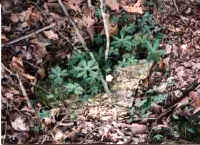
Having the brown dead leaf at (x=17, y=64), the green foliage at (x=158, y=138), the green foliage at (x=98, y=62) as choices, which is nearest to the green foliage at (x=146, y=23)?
the green foliage at (x=98, y=62)

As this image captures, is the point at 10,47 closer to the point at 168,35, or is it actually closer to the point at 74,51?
the point at 74,51

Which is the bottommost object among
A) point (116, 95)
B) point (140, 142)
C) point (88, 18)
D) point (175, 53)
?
point (140, 142)

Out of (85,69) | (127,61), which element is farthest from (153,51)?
(85,69)

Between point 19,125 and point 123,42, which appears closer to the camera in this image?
point 19,125

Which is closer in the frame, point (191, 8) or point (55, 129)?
point (55, 129)

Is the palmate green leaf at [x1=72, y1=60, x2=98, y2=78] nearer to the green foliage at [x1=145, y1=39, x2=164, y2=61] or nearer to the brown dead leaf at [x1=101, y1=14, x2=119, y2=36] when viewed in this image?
the brown dead leaf at [x1=101, y1=14, x2=119, y2=36]

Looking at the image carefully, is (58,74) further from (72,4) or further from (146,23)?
(146,23)

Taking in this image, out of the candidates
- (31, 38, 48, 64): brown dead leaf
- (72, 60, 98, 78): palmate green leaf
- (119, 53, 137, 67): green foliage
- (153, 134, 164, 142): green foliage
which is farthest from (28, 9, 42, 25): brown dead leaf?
(153, 134, 164, 142): green foliage

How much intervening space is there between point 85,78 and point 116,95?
21 centimetres

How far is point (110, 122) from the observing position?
2.84 meters

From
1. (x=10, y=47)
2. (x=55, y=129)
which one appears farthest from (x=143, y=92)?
(x=10, y=47)

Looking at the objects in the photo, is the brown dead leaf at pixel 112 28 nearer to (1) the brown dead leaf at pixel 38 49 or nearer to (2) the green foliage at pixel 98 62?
(2) the green foliage at pixel 98 62

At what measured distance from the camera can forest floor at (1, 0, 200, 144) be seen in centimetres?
279

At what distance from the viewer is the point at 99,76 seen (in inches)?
113
